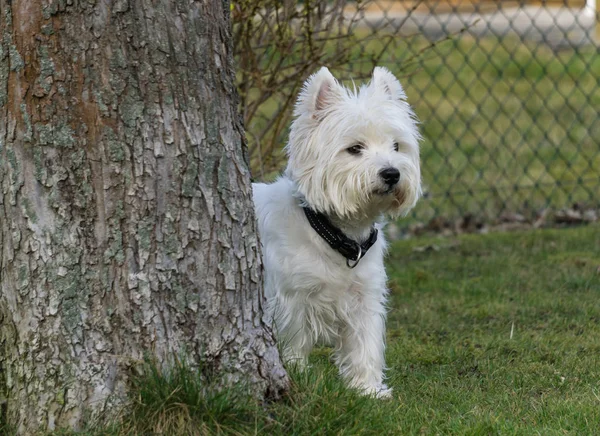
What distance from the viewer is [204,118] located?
2.91 m

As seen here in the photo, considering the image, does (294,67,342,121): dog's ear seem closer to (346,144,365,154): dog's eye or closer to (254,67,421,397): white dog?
(254,67,421,397): white dog

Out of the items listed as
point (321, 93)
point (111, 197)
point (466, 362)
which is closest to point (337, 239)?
point (321, 93)

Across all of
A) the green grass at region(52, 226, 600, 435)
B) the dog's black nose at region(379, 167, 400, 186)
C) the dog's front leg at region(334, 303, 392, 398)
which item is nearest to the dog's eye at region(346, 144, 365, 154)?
the dog's black nose at region(379, 167, 400, 186)

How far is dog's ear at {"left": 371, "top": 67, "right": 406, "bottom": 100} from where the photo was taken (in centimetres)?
402

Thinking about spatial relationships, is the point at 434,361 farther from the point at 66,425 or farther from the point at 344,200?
the point at 66,425

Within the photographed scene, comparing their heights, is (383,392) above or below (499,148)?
below

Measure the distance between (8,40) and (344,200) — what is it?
152cm

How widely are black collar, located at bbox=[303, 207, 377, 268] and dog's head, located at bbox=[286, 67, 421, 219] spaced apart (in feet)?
0.16

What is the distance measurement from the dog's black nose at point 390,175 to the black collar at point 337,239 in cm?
31

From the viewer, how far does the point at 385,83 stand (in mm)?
4035

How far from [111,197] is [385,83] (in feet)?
5.18

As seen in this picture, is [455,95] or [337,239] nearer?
[337,239]

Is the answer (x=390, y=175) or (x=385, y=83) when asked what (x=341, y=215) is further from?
(x=385, y=83)

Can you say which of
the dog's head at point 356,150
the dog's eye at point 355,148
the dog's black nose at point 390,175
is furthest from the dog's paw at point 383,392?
the dog's eye at point 355,148
